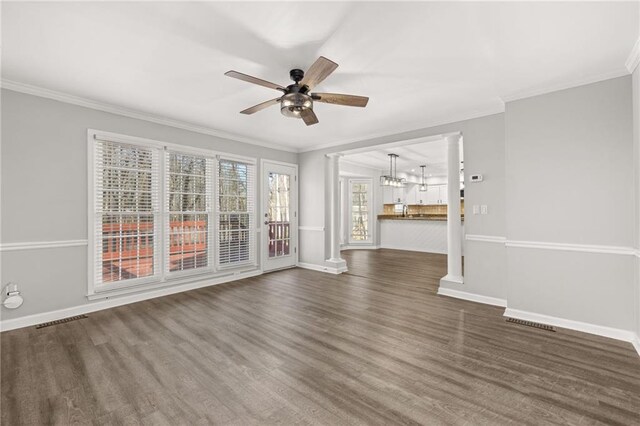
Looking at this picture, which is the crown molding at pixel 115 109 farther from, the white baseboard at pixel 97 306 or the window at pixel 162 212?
the white baseboard at pixel 97 306

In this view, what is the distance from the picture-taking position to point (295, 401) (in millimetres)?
1873

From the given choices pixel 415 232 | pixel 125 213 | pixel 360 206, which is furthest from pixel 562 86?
pixel 360 206

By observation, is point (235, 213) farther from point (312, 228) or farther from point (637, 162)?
point (637, 162)

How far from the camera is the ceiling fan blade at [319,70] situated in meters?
2.12

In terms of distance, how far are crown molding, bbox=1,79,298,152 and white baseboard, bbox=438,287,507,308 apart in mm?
4233

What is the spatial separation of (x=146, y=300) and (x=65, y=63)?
2997mm

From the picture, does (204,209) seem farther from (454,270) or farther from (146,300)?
(454,270)

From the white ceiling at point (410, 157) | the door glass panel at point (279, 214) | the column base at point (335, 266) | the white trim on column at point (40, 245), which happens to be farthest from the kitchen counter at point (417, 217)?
the white trim on column at point (40, 245)

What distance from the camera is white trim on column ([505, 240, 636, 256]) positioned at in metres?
2.81

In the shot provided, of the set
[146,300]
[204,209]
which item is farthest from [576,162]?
[146,300]

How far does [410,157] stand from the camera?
7.78 m

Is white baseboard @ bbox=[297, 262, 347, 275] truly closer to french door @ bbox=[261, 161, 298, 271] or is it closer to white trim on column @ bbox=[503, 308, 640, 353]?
french door @ bbox=[261, 161, 298, 271]

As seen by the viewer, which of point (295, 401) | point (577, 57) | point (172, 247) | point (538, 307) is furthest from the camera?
point (172, 247)

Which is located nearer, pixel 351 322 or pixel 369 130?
pixel 351 322
